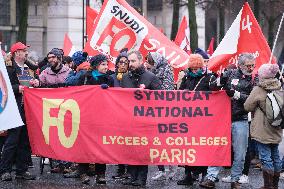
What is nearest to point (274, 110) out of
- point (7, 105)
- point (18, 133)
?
point (7, 105)

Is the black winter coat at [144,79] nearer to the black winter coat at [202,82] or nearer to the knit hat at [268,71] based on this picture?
the black winter coat at [202,82]

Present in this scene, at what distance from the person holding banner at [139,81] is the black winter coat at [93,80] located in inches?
12.4

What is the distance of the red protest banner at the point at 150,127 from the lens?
10.9 m

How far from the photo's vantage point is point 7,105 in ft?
35.6

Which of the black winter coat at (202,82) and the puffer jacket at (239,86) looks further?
the black winter coat at (202,82)

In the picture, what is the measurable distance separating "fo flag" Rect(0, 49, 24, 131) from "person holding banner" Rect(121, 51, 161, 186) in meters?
1.66

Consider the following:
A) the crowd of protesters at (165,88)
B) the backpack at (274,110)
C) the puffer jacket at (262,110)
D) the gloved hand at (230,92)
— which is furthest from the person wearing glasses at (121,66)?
the backpack at (274,110)

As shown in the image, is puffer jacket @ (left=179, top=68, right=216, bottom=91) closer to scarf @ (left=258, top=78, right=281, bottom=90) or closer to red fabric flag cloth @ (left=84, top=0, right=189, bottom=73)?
scarf @ (left=258, top=78, right=281, bottom=90)

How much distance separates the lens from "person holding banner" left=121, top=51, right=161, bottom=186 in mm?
11070

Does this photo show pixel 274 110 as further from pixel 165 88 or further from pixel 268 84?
pixel 165 88

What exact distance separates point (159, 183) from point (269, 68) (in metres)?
2.43

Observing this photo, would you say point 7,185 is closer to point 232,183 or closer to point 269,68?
point 232,183

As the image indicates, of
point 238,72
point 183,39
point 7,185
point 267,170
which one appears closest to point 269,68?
point 238,72

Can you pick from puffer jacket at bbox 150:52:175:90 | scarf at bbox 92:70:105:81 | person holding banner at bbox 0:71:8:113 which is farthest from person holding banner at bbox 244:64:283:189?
person holding banner at bbox 0:71:8:113
